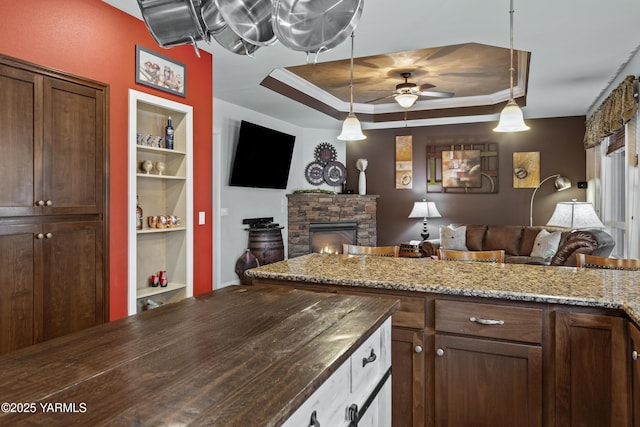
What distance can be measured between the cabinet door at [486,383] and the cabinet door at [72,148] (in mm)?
2144

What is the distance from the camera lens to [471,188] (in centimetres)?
701

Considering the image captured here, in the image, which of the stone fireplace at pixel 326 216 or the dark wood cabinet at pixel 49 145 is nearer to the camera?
the dark wood cabinet at pixel 49 145

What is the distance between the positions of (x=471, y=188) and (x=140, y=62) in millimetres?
5458

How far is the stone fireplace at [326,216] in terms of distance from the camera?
688cm

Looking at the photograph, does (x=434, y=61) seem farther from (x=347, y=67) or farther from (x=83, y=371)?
(x=83, y=371)

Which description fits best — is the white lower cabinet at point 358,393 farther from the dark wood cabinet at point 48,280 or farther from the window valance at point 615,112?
the window valance at point 615,112

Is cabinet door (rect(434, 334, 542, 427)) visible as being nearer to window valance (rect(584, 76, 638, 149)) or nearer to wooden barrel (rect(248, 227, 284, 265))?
window valance (rect(584, 76, 638, 149))

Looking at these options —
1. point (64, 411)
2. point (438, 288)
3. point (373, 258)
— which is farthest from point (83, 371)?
point (373, 258)

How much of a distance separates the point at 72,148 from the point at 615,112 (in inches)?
178

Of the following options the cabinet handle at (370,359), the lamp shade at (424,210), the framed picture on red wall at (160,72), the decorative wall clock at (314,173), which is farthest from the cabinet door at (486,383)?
the decorative wall clock at (314,173)

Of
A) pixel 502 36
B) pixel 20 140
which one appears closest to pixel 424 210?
pixel 502 36

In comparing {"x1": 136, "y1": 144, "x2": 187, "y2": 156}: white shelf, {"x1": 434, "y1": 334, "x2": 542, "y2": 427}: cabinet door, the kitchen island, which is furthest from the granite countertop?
{"x1": 136, "y1": 144, "x2": 187, "y2": 156}: white shelf

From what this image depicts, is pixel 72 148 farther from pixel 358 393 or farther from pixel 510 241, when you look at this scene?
pixel 510 241

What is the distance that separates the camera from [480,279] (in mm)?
2107
